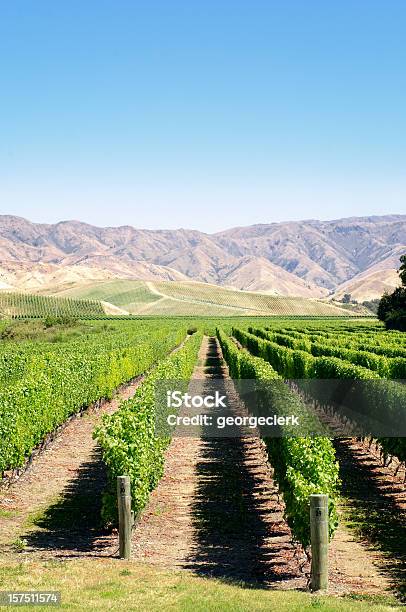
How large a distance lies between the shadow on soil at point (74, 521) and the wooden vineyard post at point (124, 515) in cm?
87

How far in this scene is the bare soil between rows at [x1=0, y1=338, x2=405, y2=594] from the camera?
12555 mm

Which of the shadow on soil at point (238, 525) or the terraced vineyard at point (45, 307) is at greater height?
the terraced vineyard at point (45, 307)

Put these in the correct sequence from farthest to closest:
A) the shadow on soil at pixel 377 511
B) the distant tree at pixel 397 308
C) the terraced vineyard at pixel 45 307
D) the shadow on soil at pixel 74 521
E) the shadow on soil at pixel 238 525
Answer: the terraced vineyard at pixel 45 307
the distant tree at pixel 397 308
the shadow on soil at pixel 74 521
the shadow on soil at pixel 377 511
the shadow on soil at pixel 238 525

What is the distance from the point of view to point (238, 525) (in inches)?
597

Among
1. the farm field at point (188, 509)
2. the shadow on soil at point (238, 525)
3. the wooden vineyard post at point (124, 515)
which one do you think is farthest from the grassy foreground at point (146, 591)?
the shadow on soil at point (238, 525)

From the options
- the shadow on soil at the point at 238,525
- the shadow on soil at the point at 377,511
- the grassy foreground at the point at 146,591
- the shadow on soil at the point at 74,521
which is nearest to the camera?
the grassy foreground at the point at 146,591

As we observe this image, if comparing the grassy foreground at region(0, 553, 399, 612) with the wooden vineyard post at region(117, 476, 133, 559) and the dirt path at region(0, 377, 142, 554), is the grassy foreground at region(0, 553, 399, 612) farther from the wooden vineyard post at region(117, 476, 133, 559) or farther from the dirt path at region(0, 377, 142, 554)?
the dirt path at region(0, 377, 142, 554)

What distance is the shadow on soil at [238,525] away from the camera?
1245cm

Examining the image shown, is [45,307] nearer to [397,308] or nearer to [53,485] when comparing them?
[397,308]

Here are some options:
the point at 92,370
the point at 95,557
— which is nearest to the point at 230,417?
the point at 92,370

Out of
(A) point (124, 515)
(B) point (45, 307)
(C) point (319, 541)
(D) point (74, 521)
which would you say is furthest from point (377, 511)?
(B) point (45, 307)

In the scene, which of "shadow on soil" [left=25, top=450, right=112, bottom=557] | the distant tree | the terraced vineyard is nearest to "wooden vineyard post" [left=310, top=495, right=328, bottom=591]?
"shadow on soil" [left=25, top=450, right=112, bottom=557]

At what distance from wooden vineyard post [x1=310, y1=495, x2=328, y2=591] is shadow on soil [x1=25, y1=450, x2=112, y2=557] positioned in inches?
164

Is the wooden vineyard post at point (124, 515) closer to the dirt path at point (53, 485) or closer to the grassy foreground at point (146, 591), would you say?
the grassy foreground at point (146, 591)
